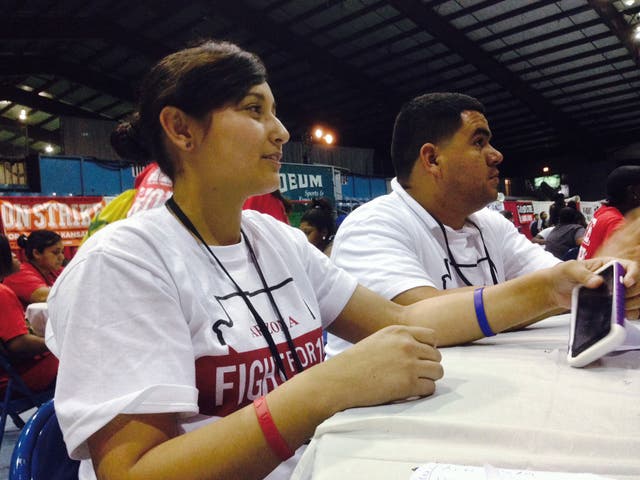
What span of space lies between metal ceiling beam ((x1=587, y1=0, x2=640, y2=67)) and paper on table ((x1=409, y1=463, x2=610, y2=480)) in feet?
37.3

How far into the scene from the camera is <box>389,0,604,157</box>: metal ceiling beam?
34.4 feet

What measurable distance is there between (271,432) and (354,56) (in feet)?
42.8

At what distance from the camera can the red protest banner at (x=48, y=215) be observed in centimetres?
618

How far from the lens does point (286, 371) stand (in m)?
0.85

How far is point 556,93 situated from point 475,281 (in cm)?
1500

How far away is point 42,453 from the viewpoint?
2.50 ft

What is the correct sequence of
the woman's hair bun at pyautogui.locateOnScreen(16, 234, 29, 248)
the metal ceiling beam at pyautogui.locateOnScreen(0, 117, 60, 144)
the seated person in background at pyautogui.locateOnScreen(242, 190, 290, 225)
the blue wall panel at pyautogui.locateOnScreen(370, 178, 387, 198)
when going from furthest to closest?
1. the blue wall panel at pyautogui.locateOnScreen(370, 178, 387, 198)
2. the metal ceiling beam at pyautogui.locateOnScreen(0, 117, 60, 144)
3. the woman's hair bun at pyautogui.locateOnScreen(16, 234, 29, 248)
4. the seated person in background at pyautogui.locateOnScreen(242, 190, 290, 225)

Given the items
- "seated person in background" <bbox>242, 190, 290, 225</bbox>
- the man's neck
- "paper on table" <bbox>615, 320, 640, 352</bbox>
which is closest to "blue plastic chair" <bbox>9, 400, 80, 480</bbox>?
"paper on table" <bbox>615, 320, 640, 352</bbox>

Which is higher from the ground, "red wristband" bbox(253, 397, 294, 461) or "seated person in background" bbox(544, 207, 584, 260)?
"seated person in background" bbox(544, 207, 584, 260)

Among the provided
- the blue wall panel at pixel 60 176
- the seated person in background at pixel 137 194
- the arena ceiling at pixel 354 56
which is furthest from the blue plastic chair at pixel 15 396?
the blue wall panel at pixel 60 176

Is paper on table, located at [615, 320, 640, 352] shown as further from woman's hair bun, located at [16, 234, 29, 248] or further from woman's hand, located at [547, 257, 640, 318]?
woman's hair bun, located at [16, 234, 29, 248]

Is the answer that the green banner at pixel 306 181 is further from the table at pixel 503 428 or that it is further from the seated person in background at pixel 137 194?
the table at pixel 503 428

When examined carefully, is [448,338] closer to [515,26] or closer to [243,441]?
[243,441]

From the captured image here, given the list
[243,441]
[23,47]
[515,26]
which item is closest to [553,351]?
[243,441]
